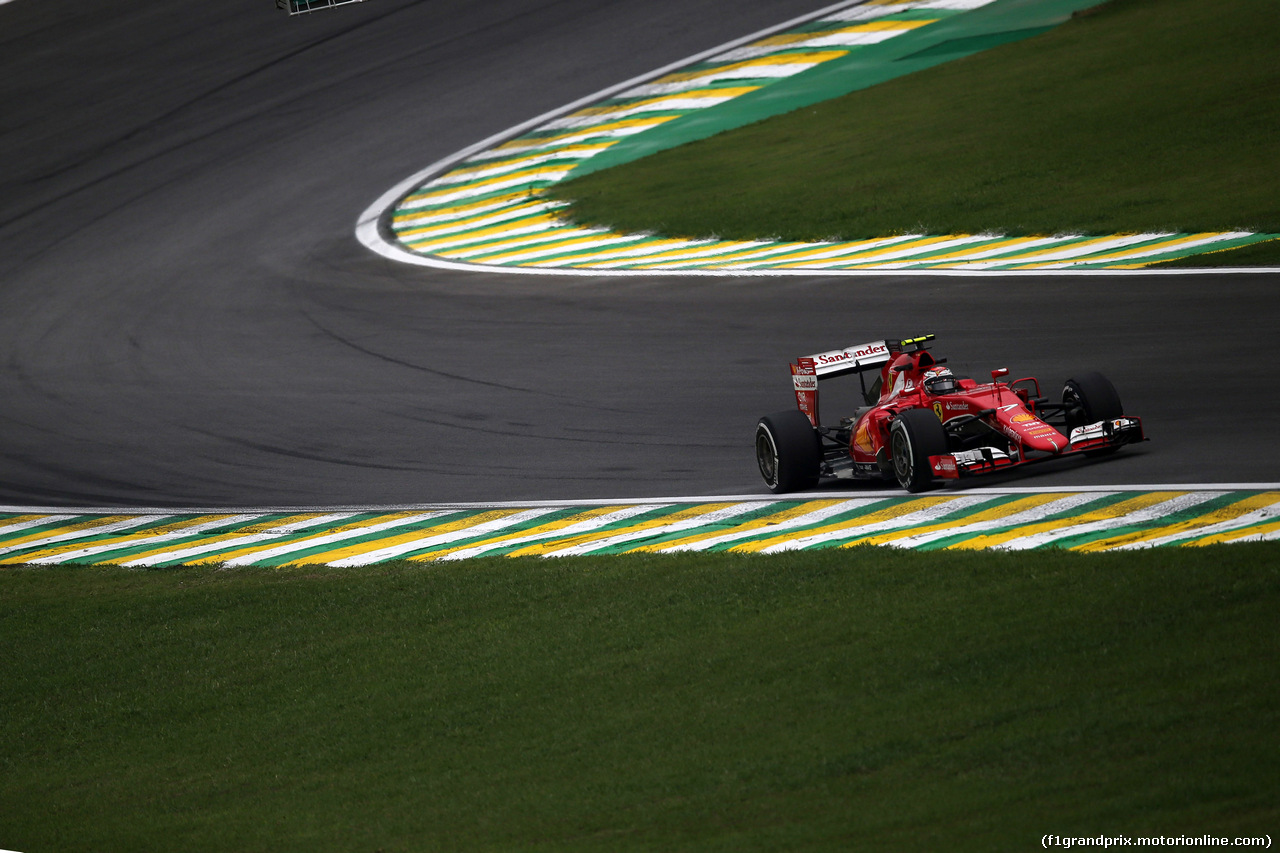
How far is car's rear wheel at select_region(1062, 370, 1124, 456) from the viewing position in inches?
515

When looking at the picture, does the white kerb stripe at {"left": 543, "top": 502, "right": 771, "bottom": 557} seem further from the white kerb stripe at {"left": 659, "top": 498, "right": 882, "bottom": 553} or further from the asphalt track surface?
the asphalt track surface

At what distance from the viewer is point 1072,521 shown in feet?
37.2

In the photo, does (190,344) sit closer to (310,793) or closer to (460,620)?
(460,620)

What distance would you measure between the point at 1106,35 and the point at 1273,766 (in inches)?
1060

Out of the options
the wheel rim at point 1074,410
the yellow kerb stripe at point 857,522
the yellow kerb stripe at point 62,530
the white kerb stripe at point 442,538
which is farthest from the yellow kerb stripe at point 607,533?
the yellow kerb stripe at point 62,530

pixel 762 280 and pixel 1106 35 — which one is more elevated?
pixel 1106 35

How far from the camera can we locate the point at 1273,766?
6289 millimetres

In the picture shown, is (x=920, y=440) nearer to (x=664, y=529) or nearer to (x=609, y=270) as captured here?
(x=664, y=529)

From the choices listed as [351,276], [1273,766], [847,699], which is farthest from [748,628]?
[351,276]

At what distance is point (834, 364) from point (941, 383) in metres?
1.18

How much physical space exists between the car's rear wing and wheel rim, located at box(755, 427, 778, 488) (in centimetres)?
43

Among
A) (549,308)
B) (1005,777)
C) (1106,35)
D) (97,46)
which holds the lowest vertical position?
(1005,777)

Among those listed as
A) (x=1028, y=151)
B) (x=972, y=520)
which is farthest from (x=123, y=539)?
(x=1028, y=151)

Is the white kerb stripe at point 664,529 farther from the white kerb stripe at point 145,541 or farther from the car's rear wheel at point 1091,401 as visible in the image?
the white kerb stripe at point 145,541
